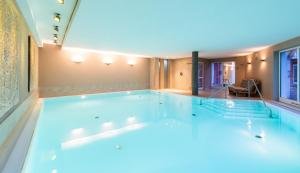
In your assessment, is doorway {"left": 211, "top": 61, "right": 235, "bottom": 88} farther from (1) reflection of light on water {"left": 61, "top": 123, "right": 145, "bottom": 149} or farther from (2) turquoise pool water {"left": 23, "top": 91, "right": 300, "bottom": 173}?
(1) reflection of light on water {"left": 61, "top": 123, "right": 145, "bottom": 149}

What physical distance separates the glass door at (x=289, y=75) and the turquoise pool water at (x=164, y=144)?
1.39m

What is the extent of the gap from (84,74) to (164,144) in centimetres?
710

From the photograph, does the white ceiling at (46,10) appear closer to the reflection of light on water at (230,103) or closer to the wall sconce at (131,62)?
the wall sconce at (131,62)

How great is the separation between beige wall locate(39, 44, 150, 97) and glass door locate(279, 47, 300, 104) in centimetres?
772

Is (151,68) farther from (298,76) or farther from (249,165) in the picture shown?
(249,165)

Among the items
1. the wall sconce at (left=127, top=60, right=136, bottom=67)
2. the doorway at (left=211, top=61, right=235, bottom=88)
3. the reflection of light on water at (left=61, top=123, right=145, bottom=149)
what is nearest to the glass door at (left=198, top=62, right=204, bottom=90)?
the doorway at (left=211, top=61, right=235, bottom=88)

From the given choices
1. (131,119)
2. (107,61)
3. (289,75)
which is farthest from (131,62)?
(289,75)

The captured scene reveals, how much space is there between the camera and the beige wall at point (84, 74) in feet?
25.3

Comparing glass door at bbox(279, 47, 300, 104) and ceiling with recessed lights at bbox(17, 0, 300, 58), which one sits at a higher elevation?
ceiling with recessed lights at bbox(17, 0, 300, 58)

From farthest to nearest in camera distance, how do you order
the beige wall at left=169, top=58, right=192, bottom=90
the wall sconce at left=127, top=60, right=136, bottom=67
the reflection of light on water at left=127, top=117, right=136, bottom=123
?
the beige wall at left=169, top=58, right=192, bottom=90 < the wall sconce at left=127, top=60, right=136, bottom=67 < the reflection of light on water at left=127, top=117, right=136, bottom=123

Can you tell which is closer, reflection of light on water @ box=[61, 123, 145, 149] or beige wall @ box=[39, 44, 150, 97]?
reflection of light on water @ box=[61, 123, 145, 149]

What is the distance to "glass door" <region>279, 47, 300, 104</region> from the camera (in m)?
5.98

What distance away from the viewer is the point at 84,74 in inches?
349

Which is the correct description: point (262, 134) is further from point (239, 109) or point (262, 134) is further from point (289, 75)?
point (289, 75)
